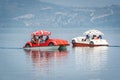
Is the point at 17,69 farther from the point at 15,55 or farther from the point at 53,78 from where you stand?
the point at 15,55

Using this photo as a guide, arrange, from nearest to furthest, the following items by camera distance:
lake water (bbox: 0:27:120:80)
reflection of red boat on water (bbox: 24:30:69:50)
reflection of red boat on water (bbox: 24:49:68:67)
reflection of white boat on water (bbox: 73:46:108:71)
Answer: lake water (bbox: 0:27:120:80), reflection of white boat on water (bbox: 73:46:108:71), reflection of red boat on water (bbox: 24:49:68:67), reflection of red boat on water (bbox: 24:30:69:50)

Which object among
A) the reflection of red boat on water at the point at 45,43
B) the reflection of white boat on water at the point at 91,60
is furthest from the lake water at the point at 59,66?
the reflection of red boat on water at the point at 45,43

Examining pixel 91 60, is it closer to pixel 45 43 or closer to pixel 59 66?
pixel 59 66

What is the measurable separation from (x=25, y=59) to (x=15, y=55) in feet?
13.4

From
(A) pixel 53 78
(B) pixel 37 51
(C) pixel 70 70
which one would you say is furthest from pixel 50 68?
(B) pixel 37 51

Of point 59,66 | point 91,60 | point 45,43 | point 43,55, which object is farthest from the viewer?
point 45,43

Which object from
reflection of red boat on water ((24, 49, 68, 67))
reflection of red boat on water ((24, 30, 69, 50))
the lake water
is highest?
reflection of red boat on water ((24, 30, 69, 50))

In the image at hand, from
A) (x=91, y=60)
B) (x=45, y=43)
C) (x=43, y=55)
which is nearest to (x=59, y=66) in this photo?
(x=91, y=60)

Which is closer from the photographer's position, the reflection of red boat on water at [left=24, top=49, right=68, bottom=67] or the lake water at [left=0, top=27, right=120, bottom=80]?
the lake water at [left=0, top=27, right=120, bottom=80]

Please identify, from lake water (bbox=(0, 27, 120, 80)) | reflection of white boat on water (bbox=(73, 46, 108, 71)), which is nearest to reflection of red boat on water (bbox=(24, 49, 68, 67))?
lake water (bbox=(0, 27, 120, 80))

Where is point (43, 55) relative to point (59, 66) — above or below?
above

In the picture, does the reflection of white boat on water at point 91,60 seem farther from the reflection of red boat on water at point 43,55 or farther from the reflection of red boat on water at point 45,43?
the reflection of red boat on water at point 45,43

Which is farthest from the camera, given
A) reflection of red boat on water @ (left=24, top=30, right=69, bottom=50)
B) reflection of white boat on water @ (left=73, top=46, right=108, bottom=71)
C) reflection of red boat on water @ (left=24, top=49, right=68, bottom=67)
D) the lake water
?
reflection of red boat on water @ (left=24, top=30, right=69, bottom=50)

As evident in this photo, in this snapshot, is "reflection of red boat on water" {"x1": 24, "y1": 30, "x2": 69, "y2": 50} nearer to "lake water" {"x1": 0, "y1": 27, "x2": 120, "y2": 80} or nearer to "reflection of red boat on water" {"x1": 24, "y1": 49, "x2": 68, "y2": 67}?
"reflection of red boat on water" {"x1": 24, "y1": 49, "x2": 68, "y2": 67}
